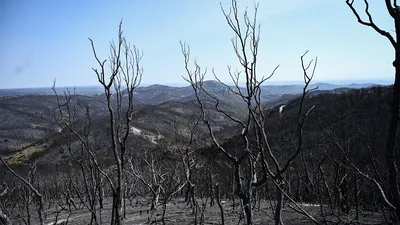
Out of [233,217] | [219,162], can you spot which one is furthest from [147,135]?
[233,217]

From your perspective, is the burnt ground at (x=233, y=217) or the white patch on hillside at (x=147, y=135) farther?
the white patch on hillside at (x=147, y=135)

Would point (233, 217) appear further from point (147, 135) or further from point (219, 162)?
point (147, 135)

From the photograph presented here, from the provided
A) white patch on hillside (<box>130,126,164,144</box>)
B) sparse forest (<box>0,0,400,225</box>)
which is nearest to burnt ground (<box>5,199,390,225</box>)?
sparse forest (<box>0,0,400,225</box>)

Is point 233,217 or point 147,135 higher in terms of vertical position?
point 233,217

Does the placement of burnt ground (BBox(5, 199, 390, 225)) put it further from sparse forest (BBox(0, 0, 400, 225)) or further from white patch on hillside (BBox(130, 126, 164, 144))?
white patch on hillside (BBox(130, 126, 164, 144))

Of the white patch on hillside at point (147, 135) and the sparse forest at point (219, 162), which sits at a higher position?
the sparse forest at point (219, 162)

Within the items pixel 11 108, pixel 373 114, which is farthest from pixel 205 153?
pixel 11 108

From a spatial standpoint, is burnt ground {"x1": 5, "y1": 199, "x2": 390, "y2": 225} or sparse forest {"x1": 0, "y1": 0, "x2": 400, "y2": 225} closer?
sparse forest {"x1": 0, "y1": 0, "x2": 400, "y2": 225}

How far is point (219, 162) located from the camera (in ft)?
139

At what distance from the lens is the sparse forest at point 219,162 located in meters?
4.41

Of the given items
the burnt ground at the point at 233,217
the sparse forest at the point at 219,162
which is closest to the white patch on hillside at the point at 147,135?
the sparse forest at the point at 219,162

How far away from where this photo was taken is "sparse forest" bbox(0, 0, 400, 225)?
4406 millimetres

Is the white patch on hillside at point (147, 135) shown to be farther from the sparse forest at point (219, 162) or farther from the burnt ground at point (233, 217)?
the burnt ground at point (233, 217)

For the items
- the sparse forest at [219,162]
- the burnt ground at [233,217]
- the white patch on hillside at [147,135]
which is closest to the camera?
the sparse forest at [219,162]
